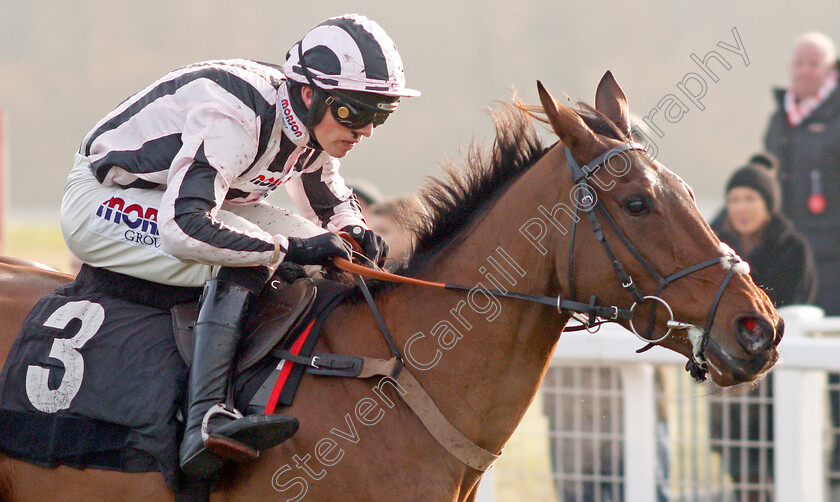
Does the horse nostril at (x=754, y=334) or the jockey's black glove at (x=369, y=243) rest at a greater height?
the jockey's black glove at (x=369, y=243)

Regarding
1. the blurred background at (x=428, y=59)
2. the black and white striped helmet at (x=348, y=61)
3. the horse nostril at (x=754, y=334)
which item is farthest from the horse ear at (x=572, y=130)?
the blurred background at (x=428, y=59)

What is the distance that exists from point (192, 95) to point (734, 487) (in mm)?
3380

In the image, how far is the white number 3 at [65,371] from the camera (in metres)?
3.05

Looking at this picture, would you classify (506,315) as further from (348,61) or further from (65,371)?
(65,371)

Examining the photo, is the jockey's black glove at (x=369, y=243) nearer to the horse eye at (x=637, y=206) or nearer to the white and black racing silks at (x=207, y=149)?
the white and black racing silks at (x=207, y=149)

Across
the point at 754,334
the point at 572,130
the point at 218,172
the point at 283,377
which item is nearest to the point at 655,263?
the point at 754,334

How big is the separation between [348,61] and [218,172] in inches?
21.8

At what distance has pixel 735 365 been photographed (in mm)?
2744

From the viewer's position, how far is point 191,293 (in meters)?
3.24

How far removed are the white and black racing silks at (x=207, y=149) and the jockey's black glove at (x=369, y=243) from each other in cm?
31

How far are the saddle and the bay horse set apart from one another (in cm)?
13

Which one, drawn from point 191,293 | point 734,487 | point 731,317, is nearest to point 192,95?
point 191,293

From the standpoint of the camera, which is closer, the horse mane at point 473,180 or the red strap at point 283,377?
the red strap at point 283,377

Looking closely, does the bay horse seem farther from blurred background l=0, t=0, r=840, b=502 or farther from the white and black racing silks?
blurred background l=0, t=0, r=840, b=502
